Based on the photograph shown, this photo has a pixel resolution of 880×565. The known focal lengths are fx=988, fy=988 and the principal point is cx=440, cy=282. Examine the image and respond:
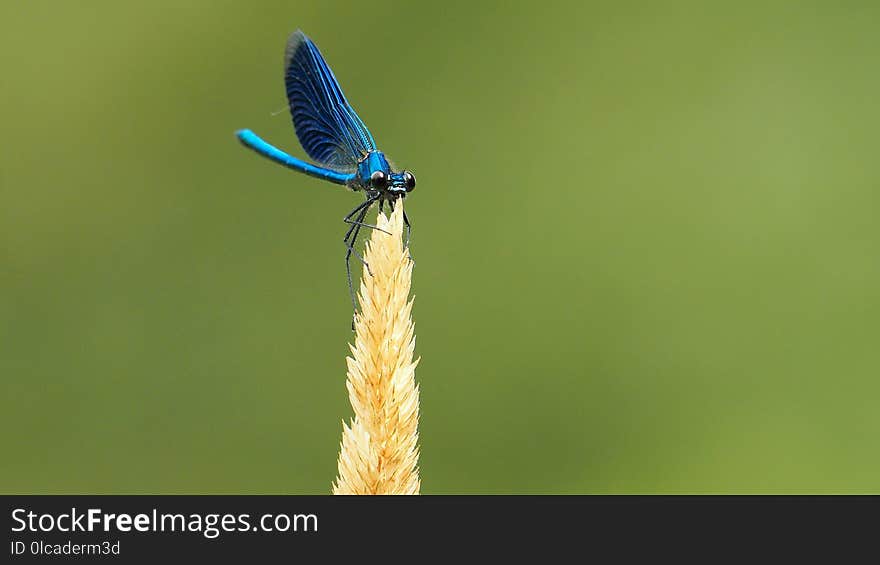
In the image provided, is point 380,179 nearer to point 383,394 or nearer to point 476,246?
point 383,394

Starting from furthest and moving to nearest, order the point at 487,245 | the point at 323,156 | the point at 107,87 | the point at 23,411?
the point at 107,87 < the point at 487,245 < the point at 23,411 < the point at 323,156

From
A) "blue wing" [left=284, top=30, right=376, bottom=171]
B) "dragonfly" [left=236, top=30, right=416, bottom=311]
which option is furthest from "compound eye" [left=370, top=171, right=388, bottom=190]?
"blue wing" [left=284, top=30, right=376, bottom=171]

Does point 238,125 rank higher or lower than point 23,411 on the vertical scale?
higher

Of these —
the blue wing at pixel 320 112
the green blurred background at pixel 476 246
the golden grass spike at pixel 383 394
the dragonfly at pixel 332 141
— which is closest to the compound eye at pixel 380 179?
the dragonfly at pixel 332 141

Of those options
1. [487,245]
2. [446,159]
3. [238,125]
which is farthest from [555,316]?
[238,125]

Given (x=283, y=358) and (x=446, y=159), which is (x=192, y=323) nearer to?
(x=283, y=358)

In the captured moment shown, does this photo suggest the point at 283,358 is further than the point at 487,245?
No
